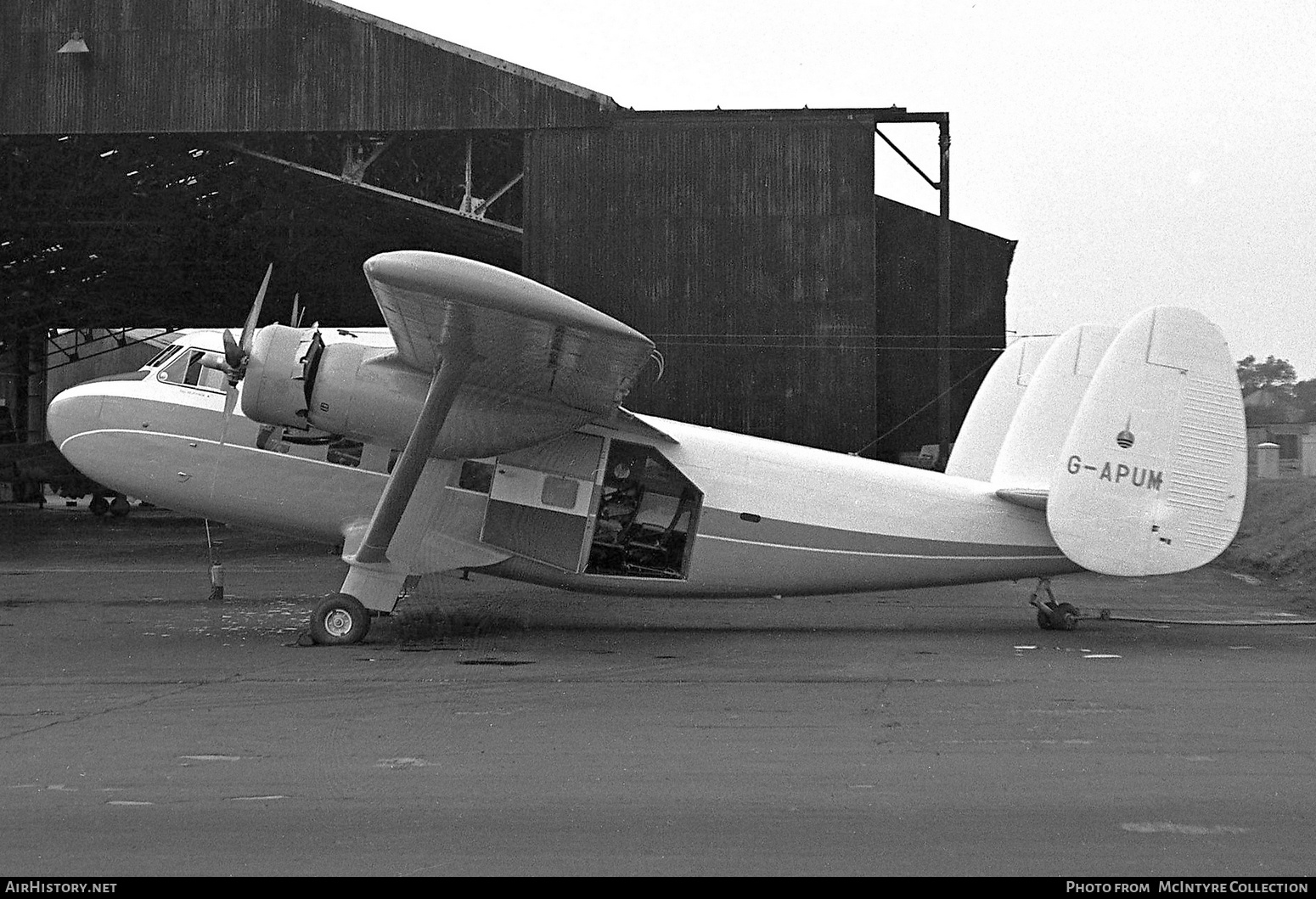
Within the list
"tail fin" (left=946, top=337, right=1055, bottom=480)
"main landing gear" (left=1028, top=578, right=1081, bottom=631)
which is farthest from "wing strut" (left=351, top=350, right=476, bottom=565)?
"main landing gear" (left=1028, top=578, right=1081, bottom=631)

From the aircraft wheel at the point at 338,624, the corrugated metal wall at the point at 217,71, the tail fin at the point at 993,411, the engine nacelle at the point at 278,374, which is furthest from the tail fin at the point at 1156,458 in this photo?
the corrugated metal wall at the point at 217,71

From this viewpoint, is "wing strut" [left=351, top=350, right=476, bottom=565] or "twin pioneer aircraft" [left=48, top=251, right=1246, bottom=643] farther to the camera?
"twin pioneer aircraft" [left=48, top=251, right=1246, bottom=643]

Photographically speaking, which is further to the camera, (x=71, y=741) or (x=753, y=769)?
(x=71, y=741)

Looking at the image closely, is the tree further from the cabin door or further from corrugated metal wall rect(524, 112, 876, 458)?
the cabin door

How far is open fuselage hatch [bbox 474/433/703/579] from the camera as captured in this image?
13.4 metres

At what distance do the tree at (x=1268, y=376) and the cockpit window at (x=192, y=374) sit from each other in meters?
24.2

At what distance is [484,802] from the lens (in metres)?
6.50

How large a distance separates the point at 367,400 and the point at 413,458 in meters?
1.04

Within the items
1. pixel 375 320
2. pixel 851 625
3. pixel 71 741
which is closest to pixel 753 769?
pixel 71 741

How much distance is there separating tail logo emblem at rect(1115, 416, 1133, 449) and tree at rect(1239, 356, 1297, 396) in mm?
18290

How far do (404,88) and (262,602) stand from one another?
14430mm

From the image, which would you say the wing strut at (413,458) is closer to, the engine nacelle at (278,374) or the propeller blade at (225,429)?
the engine nacelle at (278,374)

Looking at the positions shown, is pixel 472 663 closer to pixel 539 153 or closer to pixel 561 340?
pixel 561 340

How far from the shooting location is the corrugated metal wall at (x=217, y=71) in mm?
26859
